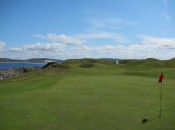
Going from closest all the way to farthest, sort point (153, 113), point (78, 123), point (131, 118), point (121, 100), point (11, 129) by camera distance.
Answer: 1. point (11, 129)
2. point (78, 123)
3. point (131, 118)
4. point (153, 113)
5. point (121, 100)

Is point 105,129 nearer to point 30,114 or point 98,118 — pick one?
point 98,118

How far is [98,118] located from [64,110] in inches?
88.7

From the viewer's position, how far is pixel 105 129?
39.3 ft

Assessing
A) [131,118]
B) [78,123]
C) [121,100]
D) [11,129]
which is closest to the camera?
[11,129]

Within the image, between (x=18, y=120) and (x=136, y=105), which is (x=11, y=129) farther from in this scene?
(x=136, y=105)

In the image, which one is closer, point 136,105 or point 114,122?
point 114,122

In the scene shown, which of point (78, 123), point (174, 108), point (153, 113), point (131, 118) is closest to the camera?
point (78, 123)

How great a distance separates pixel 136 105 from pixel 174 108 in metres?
2.08

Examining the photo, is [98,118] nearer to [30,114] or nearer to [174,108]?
[30,114]

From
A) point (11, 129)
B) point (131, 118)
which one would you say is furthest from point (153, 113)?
point (11, 129)

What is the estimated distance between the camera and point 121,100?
18.3m

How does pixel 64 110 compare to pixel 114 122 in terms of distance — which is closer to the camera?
pixel 114 122

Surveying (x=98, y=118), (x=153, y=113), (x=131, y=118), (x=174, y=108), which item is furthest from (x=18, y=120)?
(x=174, y=108)

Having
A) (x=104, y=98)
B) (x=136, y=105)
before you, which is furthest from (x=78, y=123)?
(x=104, y=98)
